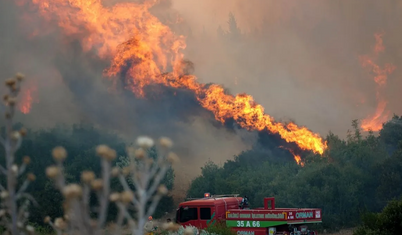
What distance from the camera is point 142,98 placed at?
49938 mm

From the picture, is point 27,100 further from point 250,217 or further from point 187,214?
point 250,217

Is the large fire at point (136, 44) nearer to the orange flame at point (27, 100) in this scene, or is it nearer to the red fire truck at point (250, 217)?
the orange flame at point (27, 100)

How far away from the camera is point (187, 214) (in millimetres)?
23062

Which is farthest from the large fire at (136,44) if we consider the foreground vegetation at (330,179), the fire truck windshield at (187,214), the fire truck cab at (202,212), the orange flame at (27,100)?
the fire truck windshield at (187,214)

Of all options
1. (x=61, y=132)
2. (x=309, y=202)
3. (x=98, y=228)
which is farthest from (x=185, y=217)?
(x=61, y=132)

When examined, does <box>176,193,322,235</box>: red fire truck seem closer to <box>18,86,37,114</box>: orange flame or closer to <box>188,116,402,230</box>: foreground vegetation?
<box>188,116,402,230</box>: foreground vegetation

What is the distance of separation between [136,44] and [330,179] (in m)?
22.6

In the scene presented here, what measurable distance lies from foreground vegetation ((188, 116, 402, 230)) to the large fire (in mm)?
2986

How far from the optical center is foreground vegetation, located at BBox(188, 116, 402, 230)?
35531 millimetres

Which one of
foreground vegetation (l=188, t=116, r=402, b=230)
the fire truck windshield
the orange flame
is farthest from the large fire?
the fire truck windshield

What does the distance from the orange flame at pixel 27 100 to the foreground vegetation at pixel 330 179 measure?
A: 786 inches

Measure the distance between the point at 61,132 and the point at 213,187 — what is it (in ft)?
54.9

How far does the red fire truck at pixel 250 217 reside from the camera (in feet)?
68.9

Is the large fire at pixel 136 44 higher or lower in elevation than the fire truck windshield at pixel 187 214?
higher
